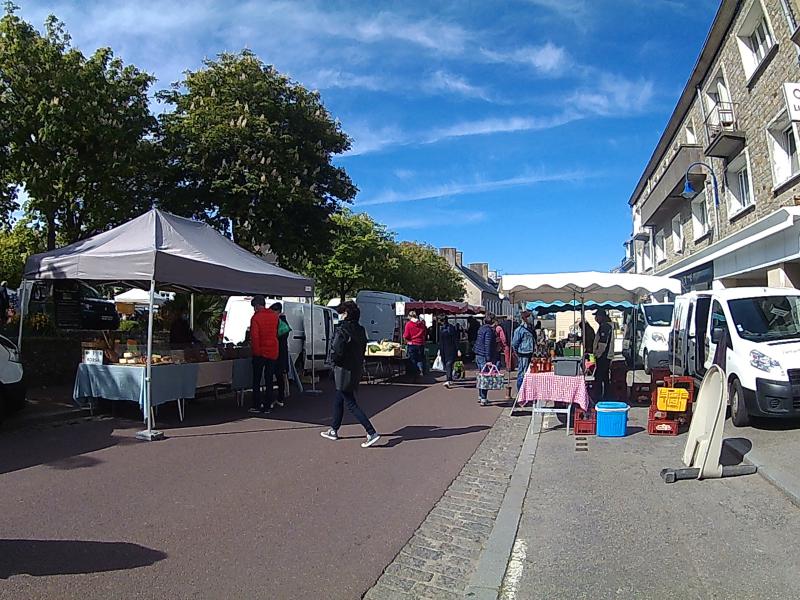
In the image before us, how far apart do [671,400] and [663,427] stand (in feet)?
1.31

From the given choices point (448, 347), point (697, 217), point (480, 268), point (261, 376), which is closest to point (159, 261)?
point (261, 376)

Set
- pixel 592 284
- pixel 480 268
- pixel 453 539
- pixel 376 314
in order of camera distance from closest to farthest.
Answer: pixel 453 539 → pixel 592 284 → pixel 376 314 → pixel 480 268

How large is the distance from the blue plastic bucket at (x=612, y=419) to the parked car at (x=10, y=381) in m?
8.08

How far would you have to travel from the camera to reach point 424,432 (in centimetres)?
984

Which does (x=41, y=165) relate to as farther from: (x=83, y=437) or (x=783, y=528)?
(x=783, y=528)

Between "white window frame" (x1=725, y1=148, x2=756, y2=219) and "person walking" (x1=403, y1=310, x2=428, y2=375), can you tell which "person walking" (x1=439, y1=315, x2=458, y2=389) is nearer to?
"person walking" (x1=403, y1=310, x2=428, y2=375)

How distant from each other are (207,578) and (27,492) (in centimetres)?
287

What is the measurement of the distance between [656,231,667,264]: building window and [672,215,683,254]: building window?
2457mm

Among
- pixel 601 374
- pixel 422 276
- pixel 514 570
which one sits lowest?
pixel 514 570

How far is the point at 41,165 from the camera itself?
532 inches

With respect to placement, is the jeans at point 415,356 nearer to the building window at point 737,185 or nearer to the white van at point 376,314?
the white van at point 376,314

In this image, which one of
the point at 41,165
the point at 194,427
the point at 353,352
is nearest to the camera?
the point at 353,352

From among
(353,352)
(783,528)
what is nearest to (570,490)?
(783,528)

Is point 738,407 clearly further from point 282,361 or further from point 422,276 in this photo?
point 422,276
